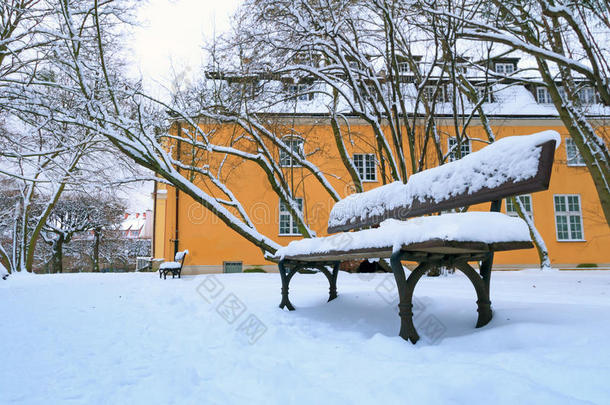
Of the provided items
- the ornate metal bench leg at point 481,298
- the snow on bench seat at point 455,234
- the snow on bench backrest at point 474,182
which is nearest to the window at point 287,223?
the snow on bench backrest at point 474,182

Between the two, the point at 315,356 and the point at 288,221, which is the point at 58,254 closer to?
the point at 288,221

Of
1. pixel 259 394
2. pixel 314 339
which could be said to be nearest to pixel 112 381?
pixel 259 394

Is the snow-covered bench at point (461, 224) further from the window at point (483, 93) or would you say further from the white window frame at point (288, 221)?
the white window frame at point (288, 221)

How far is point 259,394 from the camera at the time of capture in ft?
7.29

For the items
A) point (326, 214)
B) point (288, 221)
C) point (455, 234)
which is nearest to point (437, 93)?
point (455, 234)

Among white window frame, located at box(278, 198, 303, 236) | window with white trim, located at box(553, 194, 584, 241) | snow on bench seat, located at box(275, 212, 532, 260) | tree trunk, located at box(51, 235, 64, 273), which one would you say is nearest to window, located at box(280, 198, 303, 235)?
white window frame, located at box(278, 198, 303, 236)

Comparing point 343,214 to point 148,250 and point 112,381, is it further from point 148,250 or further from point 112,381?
point 148,250

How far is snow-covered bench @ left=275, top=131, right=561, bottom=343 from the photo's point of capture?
8.64 ft

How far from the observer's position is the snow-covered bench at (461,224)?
2635 mm

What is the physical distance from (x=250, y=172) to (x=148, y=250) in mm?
18337

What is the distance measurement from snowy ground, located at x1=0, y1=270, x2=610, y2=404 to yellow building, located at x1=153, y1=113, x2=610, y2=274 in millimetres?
12557

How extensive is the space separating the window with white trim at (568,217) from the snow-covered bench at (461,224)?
17060mm

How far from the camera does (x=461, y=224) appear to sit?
102 inches

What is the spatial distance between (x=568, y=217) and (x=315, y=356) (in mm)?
18988
